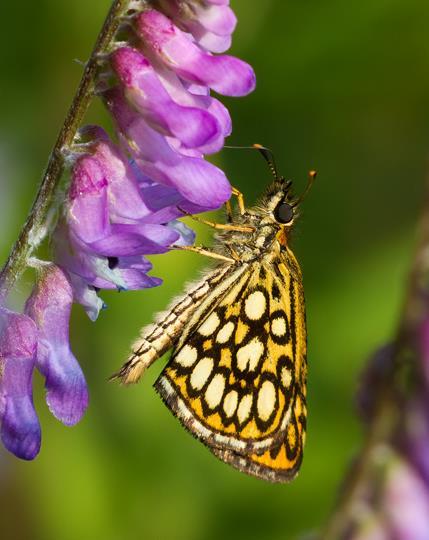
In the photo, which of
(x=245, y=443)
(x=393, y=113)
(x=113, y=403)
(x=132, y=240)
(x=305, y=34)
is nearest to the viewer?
(x=132, y=240)

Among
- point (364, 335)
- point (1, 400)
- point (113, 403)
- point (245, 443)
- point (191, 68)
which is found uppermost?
point (191, 68)

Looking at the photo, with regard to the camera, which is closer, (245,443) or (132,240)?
(132,240)

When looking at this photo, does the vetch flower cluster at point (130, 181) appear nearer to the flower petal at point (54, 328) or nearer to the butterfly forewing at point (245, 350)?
the flower petal at point (54, 328)

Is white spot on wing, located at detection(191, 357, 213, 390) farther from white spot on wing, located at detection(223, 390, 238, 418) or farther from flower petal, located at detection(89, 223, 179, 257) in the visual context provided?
flower petal, located at detection(89, 223, 179, 257)

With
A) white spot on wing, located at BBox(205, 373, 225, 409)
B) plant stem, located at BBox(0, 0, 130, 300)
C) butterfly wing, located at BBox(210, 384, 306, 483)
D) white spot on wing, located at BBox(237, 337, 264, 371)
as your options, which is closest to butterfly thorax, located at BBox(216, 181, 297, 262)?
white spot on wing, located at BBox(237, 337, 264, 371)

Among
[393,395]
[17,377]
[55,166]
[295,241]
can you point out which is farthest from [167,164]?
[295,241]

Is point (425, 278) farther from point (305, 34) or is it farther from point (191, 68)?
point (305, 34)

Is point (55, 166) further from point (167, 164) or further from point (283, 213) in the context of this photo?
point (283, 213)

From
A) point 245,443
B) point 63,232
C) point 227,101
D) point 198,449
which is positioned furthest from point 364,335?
point 63,232
